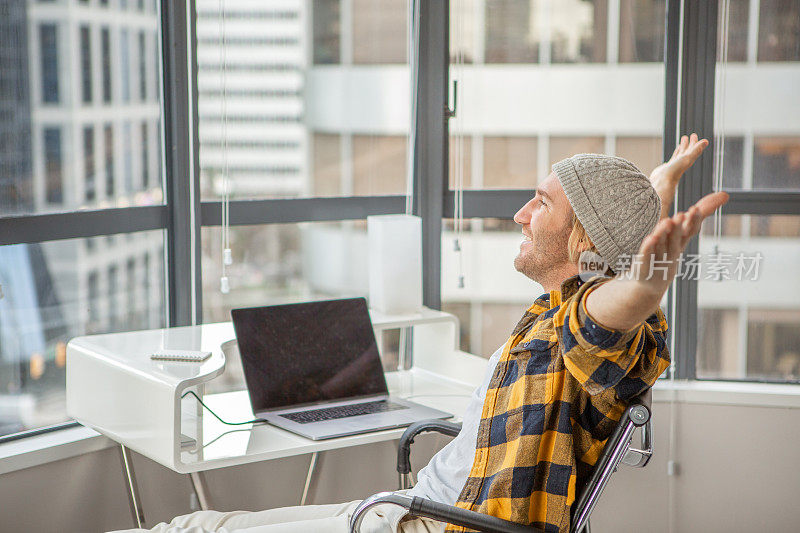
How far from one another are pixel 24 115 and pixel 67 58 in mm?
209

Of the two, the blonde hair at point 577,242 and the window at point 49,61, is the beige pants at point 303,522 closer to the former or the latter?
the blonde hair at point 577,242

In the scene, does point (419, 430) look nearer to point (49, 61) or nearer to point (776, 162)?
point (49, 61)

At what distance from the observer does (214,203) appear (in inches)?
109

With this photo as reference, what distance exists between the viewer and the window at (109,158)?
2.56 m

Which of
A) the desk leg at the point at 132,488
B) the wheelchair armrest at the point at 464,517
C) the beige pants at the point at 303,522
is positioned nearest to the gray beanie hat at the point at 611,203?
the wheelchair armrest at the point at 464,517

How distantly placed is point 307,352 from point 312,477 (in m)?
0.45

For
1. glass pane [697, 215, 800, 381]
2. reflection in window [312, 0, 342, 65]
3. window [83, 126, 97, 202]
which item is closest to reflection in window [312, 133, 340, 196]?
reflection in window [312, 0, 342, 65]

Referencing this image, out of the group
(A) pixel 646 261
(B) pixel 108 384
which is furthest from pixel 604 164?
(B) pixel 108 384

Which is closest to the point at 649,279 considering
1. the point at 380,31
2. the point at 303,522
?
the point at 303,522

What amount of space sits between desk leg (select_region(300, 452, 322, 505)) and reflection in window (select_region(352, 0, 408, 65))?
4.30 ft

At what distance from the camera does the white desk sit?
2.00 m

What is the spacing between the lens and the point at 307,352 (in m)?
2.48

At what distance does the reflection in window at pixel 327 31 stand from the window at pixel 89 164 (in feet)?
2.59

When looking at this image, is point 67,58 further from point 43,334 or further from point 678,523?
point 678,523
